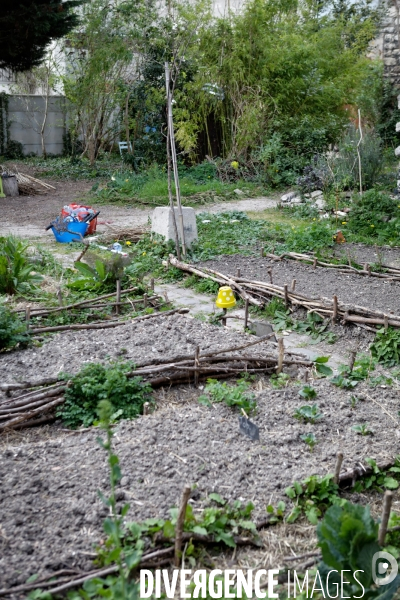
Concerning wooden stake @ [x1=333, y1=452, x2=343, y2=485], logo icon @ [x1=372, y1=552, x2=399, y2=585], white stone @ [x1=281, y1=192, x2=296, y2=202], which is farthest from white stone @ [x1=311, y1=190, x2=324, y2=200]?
logo icon @ [x1=372, y1=552, x2=399, y2=585]

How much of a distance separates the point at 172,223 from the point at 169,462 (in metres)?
5.09

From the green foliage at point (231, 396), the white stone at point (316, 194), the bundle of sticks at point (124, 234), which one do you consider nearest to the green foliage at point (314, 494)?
the green foliage at point (231, 396)

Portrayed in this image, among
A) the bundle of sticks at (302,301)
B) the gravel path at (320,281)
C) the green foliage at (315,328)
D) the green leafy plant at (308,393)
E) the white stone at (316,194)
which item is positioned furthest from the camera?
the white stone at (316,194)

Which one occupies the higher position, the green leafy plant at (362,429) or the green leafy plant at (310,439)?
the green leafy plant at (310,439)

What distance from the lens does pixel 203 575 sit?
2201 mm

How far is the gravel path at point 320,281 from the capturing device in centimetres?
573

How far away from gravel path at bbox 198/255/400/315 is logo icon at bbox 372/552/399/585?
3287mm

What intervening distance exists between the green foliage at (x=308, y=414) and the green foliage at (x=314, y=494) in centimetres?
51

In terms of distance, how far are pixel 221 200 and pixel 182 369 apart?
8.59m

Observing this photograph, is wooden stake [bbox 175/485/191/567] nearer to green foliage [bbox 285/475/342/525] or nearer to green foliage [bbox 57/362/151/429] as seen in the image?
green foliage [bbox 285/475/342/525]

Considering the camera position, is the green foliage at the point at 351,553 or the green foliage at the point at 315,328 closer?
the green foliage at the point at 351,553

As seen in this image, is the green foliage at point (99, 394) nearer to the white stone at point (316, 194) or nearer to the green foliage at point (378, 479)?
the green foliage at point (378, 479)

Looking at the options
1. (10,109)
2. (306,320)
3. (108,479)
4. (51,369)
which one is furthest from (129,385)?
(10,109)

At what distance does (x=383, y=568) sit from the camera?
215 cm
